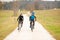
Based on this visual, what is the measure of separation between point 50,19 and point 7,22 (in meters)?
0.74

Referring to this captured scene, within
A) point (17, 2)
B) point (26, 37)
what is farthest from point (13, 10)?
point (26, 37)

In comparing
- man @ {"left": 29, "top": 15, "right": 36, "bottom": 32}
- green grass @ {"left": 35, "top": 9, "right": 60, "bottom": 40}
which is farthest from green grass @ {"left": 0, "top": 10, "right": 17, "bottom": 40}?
green grass @ {"left": 35, "top": 9, "right": 60, "bottom": 40}

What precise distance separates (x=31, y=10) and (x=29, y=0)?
0.18 m

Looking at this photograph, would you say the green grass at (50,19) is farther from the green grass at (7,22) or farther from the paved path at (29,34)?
the green grass at (7,22)

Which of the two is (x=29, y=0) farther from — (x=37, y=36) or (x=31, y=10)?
(x=37, y=36)

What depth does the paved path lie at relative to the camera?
605 centimetres

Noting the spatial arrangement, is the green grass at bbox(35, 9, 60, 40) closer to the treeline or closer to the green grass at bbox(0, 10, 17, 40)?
the treeline

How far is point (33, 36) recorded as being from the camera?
610 centimetres

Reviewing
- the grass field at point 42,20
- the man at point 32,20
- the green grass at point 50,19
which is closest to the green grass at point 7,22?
the grass field at point 42,20

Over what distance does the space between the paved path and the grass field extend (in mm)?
90

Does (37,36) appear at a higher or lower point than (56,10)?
lower

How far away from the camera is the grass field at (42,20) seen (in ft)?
20.3

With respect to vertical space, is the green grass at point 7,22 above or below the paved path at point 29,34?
above

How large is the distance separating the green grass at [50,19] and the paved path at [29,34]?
3.5 inches
